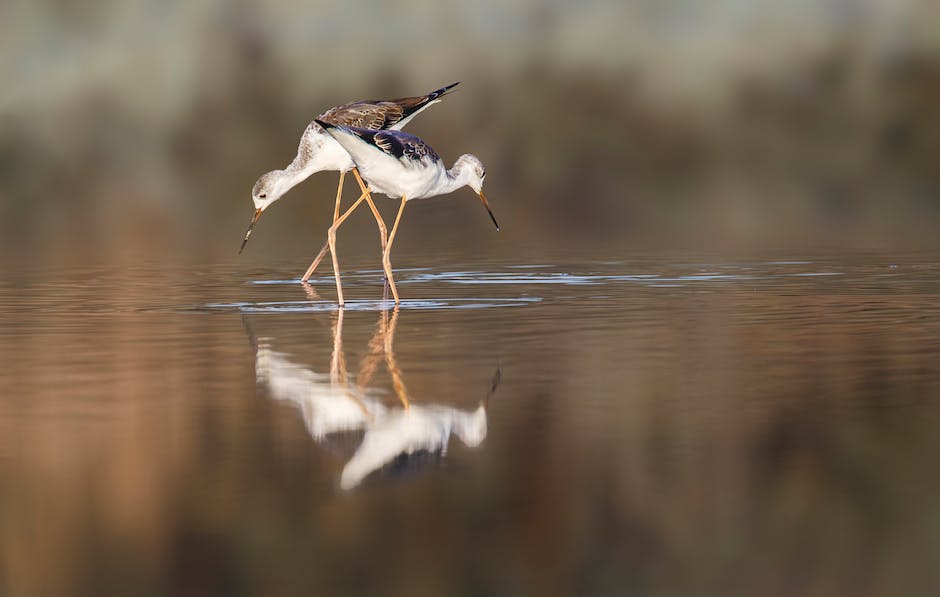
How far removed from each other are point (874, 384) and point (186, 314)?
24.4 ft

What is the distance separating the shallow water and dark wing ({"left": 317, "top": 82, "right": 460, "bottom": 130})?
3554 millimetres

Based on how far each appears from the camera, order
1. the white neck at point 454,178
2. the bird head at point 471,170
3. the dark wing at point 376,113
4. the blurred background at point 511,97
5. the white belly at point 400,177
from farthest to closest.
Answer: the blurred background at point 511,97
the dark wing at point 376,113
the bird head at point 471,170
the white neck at point 454,178
the white belly at point 400,177

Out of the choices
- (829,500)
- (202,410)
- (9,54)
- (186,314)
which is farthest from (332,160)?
(9,54)

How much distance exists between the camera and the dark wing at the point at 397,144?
17344mm

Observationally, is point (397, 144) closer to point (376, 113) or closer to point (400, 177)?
point (400, 177)

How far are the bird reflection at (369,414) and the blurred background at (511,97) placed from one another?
2076 inches

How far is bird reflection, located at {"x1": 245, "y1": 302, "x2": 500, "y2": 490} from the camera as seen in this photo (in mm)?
9133

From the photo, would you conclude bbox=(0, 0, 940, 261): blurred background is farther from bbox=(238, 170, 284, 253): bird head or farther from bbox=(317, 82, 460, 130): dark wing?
bbox=(238, 170, 284, 253): bird head

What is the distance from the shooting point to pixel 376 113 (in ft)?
66.1

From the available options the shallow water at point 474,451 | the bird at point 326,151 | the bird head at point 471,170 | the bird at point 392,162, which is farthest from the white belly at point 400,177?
the shallow water at point 474,451

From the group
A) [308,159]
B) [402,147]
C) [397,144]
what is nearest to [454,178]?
[308,159]

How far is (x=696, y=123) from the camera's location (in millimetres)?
81500

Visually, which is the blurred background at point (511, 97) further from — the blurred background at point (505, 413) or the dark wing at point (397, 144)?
the dark wing at point (397, 144)

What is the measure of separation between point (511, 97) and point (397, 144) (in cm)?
6581
